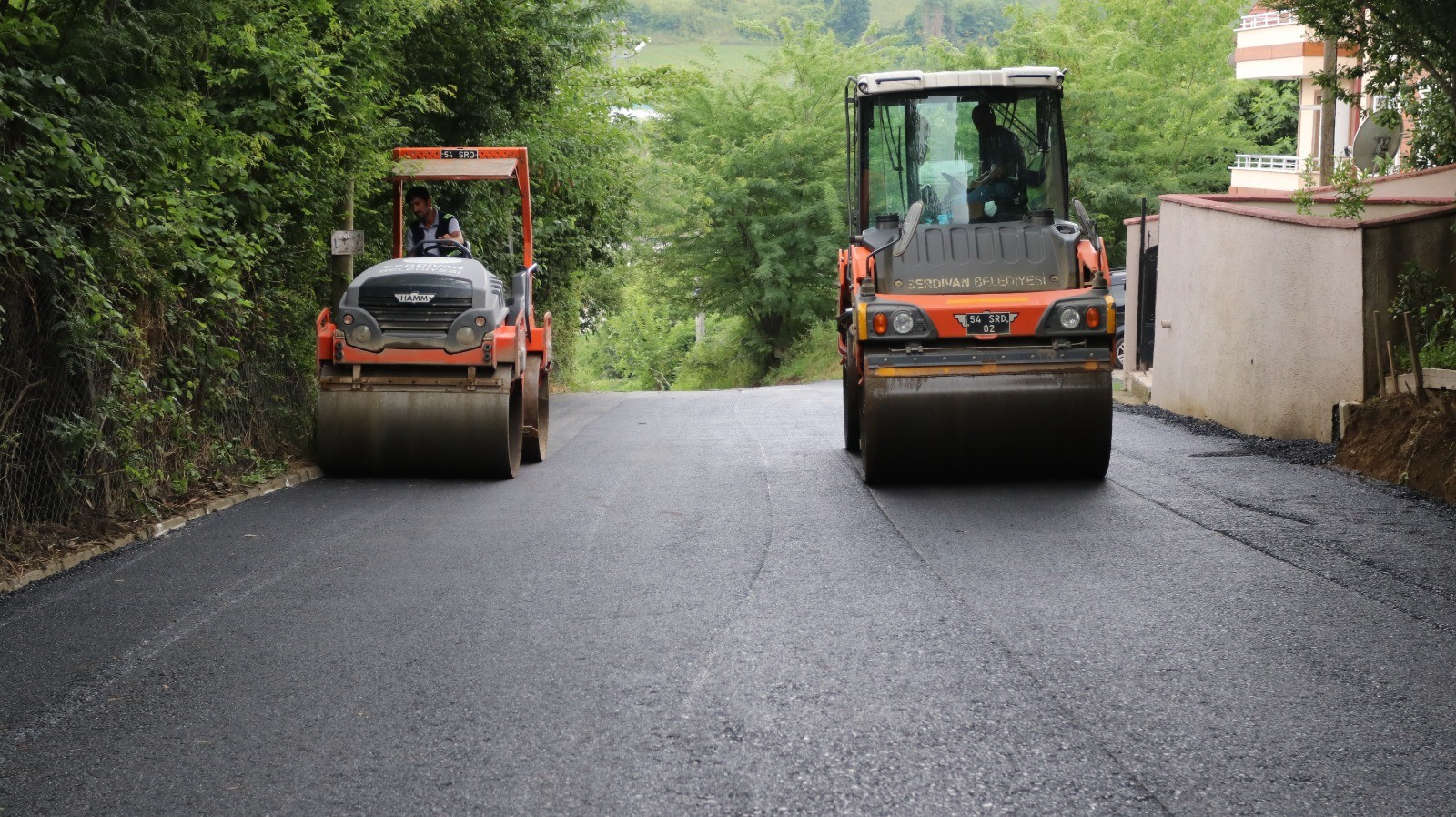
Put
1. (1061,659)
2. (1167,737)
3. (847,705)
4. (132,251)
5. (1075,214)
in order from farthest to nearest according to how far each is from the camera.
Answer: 1. (1075,214)
2. (132,251)
3. (1061,659)
4. (847,705)
5. (1167,737)

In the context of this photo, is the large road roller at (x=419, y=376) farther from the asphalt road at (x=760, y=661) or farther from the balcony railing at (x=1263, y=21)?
the balcony railing at (x=1263, y=21)

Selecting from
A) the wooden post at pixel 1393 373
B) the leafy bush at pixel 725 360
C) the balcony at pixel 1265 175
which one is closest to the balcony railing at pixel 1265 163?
the balcony at pixel 1265 175

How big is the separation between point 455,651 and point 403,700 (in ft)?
2.16

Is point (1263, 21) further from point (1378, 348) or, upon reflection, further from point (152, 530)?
point (152, 530)

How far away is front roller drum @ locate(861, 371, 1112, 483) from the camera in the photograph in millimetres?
9391

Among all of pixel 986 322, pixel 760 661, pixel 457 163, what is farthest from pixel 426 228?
pixel 760 661

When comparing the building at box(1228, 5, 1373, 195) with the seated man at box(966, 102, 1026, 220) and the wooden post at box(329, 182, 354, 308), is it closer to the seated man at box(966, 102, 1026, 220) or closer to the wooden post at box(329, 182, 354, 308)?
the seated man at box(966, 102, 1026, 220)

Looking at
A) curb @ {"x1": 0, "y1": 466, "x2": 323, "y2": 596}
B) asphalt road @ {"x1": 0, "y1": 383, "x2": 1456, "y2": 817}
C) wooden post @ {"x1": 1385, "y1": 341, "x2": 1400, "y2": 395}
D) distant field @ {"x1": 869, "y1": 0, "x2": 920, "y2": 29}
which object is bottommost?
asphalt road @ {"x1": 0, "y1": 383, "x2": 1456, "y2": 817}

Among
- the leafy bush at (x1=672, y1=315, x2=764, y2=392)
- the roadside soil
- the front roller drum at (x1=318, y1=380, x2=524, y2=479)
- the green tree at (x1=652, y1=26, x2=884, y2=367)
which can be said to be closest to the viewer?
the roadside soil

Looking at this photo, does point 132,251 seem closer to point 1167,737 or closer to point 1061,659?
point 1061,659

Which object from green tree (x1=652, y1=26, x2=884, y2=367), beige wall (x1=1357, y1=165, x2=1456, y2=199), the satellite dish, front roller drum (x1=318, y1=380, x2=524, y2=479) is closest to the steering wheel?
front roller drum (x1=318, y1=380, x2=524, y2=479)

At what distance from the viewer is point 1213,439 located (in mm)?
12836

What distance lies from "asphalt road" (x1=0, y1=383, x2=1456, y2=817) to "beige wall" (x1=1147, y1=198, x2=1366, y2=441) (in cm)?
244

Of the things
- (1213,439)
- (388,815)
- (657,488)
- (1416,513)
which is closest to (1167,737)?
(388,815)
